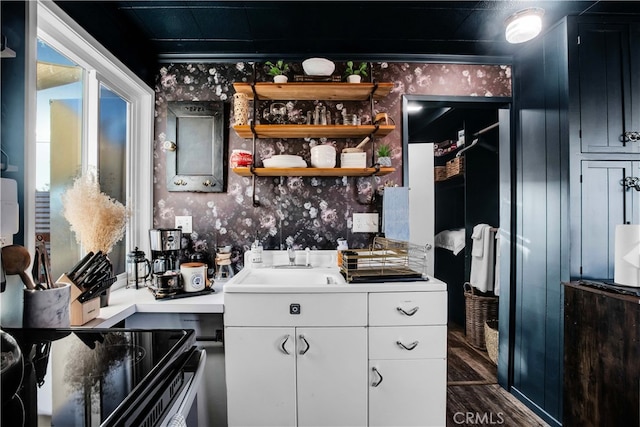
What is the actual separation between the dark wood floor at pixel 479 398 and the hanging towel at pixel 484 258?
25.0 inches

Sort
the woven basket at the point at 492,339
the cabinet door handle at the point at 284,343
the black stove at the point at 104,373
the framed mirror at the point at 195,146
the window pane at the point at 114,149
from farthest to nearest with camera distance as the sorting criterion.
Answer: the woven basket at the point at 492,339, the framed mirror at the point at 195,146, the window pane at the point at 114,149, the cabinet door handle at the point at 284,343, the black stove at the point at 104,373

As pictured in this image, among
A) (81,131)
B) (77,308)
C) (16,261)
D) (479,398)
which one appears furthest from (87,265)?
Result: (479,398)

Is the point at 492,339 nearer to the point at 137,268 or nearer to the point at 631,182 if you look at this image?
the point at 631,182

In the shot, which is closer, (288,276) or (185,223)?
(288,276)

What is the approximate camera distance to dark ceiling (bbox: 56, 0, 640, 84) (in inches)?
64.6

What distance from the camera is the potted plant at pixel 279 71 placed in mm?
1935

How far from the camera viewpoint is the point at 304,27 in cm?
184

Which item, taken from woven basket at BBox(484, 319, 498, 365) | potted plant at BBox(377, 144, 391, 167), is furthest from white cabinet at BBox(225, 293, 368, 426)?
A: woven basket at BBox(484, 319, 498, 365)

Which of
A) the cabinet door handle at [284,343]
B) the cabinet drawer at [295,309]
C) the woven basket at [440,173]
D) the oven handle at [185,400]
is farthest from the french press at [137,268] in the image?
the woven basket at [440,173]

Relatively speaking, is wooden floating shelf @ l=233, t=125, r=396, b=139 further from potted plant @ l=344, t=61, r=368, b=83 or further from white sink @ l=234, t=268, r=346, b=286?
white sink @ l=234, t=268, r=346, b=286

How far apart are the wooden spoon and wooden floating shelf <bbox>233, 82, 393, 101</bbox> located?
1.39 m

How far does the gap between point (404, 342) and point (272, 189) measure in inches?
50.8

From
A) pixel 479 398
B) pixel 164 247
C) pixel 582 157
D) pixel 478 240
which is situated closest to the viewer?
pixel 582 157

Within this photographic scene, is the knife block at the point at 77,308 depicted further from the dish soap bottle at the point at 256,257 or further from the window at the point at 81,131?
the dish soap bottle at the point at 256,257
